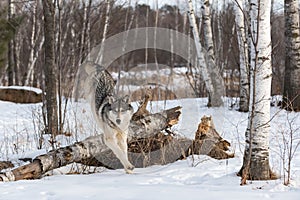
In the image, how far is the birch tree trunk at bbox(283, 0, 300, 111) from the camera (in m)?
8.41

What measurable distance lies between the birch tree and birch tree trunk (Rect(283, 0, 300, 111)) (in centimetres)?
469

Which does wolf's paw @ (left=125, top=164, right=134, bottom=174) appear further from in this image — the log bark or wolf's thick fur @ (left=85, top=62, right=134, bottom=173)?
the log bark

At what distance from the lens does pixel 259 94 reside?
3.92 meters

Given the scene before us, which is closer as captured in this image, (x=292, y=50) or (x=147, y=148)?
(x=147, y=148)

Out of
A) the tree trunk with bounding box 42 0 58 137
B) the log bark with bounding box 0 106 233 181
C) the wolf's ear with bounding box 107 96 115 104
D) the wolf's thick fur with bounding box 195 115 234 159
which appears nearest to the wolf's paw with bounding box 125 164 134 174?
the log bark with bounding box 0 106 233 181

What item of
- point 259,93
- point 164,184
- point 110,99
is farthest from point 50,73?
point 259,93

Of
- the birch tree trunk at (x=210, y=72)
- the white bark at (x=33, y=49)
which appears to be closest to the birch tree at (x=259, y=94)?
the birch tree trunk at (x=210, y=72)

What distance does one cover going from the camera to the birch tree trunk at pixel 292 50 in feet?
27.6

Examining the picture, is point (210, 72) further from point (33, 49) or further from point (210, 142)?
point (33, 49)

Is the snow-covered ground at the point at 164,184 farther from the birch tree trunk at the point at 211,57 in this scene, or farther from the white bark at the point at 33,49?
the white bark at the point at 33,49

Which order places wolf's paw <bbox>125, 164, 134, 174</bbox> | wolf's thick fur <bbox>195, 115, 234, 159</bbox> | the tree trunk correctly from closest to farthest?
wolf's paw <bbox>125, 164, 134, 174</bbox> → wolf's thick fur <bbox>195, 115, 234, 159</bbox> → the tree trunk

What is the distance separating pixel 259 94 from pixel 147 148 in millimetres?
1933

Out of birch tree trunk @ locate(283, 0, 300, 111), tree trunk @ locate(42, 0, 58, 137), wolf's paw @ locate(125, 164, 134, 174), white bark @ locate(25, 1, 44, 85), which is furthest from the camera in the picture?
white bark @ locate(25, 1, 44, 85)

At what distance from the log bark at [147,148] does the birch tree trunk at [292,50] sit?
3624mm
